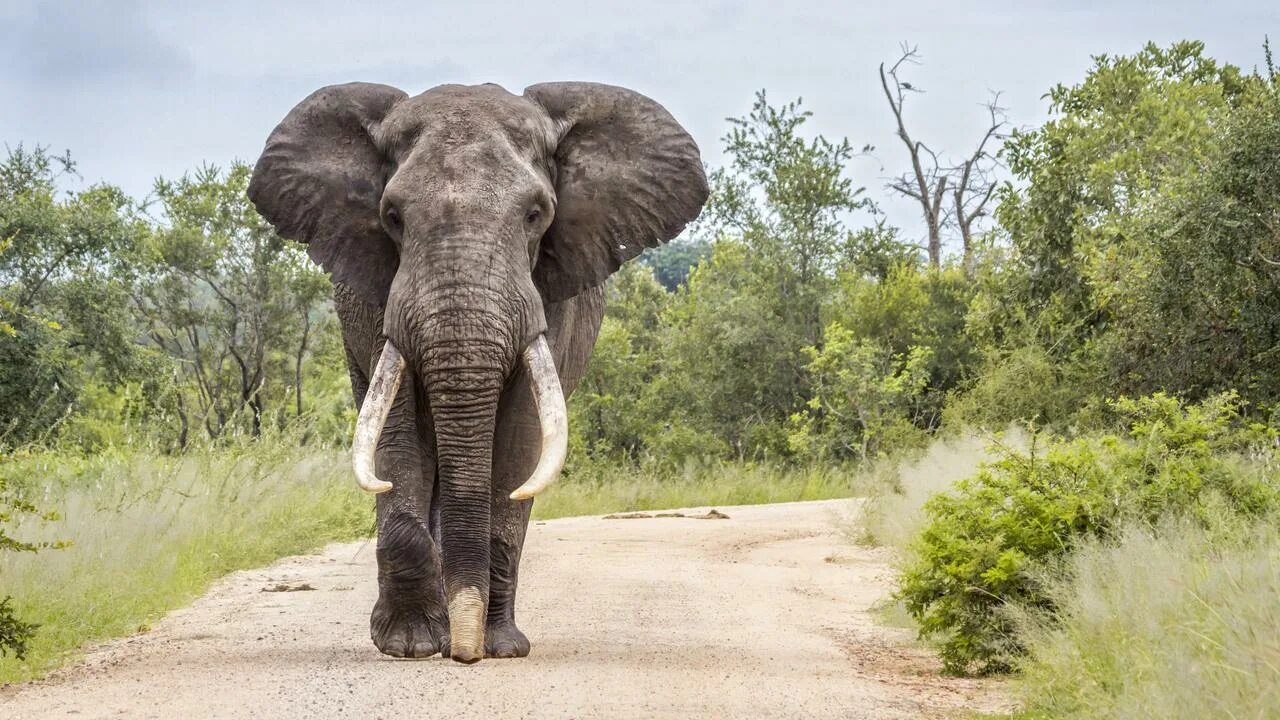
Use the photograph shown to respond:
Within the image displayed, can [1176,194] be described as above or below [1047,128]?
below

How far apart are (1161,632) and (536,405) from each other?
10.9 feet

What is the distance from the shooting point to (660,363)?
132ft

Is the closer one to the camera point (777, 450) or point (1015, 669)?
point (1015, 669)

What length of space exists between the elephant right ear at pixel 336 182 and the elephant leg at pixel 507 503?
994mm

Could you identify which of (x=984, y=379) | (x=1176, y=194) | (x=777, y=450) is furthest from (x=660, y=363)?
(x=1176, y=194)

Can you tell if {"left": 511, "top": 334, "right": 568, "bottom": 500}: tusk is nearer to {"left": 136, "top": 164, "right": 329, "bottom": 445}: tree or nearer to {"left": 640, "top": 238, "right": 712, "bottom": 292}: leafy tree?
{"left": 136, "top": 164, "right": 329, "bottom": 445}: tree

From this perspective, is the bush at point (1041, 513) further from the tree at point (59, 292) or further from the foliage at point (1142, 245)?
the tree at point (59, 292)

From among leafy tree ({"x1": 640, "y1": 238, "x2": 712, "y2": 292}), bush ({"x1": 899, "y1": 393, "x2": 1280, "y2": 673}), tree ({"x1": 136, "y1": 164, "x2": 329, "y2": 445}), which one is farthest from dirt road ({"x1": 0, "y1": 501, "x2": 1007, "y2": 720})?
leafy tree ({"x1": 640, "y1": 238, "x2": 712, "y2": 292})

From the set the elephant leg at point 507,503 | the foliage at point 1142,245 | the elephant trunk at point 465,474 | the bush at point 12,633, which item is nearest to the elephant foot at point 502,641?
the elephant leg at point 507,503

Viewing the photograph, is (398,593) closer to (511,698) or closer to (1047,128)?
(511,698)

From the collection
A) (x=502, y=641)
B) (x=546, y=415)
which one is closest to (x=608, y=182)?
(x=546, y=415)

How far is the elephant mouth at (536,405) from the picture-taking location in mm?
7805

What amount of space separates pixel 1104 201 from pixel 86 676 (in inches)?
887

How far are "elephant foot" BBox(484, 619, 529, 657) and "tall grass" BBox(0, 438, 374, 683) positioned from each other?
87.5 inches
